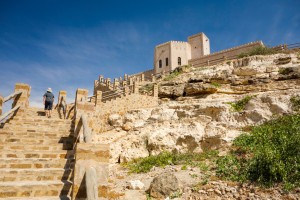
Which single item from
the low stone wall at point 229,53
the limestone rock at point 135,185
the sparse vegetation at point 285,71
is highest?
the low stone wall at point 229,53

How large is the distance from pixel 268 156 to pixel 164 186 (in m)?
3.76

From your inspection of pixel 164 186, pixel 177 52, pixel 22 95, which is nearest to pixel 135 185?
pixel 164 186

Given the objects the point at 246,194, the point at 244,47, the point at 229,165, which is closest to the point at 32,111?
the point at 229,165

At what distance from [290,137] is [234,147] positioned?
8.04ft

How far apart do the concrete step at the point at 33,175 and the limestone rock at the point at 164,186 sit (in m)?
3.25

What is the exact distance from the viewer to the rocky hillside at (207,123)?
8125 mm

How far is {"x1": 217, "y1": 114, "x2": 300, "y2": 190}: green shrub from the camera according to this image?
7.09 meters

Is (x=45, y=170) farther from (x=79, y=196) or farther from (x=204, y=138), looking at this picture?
(x=204, y=138)

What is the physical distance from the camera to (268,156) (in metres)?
7.52

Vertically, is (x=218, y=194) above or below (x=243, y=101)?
below

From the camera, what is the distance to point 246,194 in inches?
269

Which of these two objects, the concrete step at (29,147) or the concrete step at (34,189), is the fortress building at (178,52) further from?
the concrete step at (34,189)

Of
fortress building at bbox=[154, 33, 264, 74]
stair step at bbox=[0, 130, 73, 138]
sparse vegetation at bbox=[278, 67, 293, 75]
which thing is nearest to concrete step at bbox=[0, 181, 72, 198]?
stair step at bbox=[0, 130, 73, 138]

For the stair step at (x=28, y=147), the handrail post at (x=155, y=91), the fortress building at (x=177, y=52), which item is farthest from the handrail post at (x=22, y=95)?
the fortress building at (x=177, y=52)
